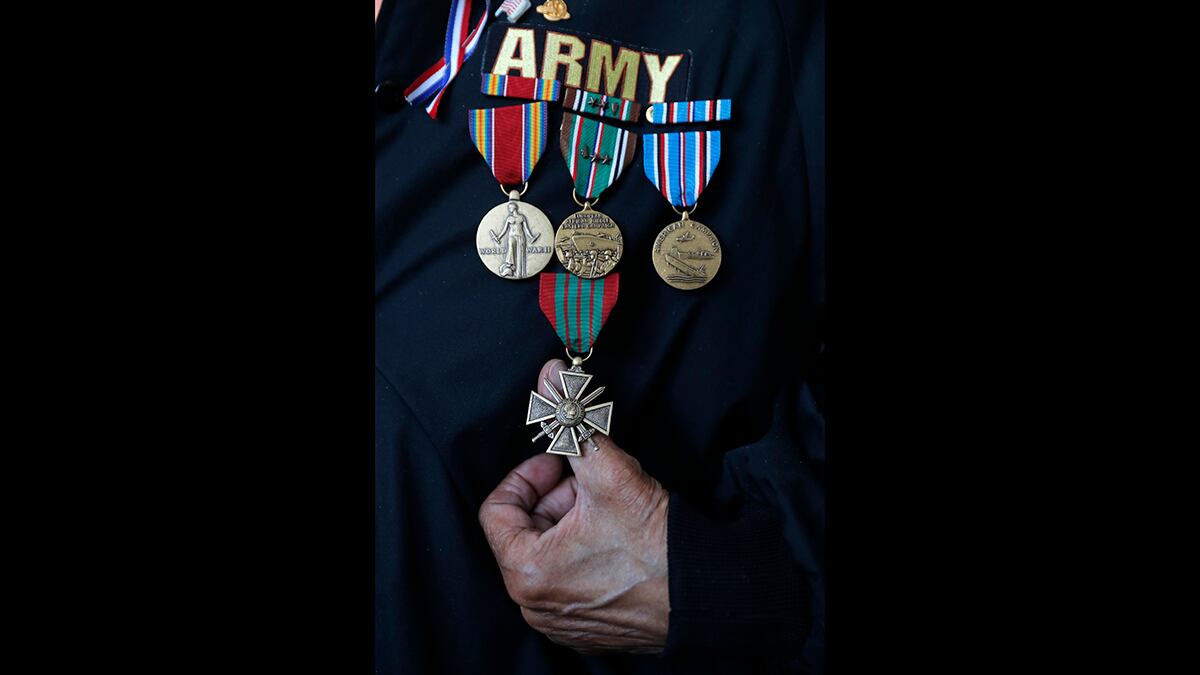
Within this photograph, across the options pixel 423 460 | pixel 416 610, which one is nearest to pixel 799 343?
pixel 423 460

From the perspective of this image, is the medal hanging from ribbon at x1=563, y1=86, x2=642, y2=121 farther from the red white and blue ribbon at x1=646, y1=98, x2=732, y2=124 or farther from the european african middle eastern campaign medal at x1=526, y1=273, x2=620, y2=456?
the european african middle eastern campaign medal at x1=526, y1=273, x2=620, y2=456

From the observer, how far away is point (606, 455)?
4.81 ft

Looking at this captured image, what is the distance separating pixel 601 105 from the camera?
160cm

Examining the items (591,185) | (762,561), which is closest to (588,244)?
(591,185)

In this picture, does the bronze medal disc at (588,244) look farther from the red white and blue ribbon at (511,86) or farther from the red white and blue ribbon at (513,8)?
the red white and blue ribbon at (513,8)

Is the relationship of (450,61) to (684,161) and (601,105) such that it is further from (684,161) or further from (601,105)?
(684,161)

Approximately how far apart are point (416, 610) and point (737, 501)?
0.71 meters

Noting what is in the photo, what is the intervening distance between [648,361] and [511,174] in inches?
19.0

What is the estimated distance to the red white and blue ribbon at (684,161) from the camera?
1.59m

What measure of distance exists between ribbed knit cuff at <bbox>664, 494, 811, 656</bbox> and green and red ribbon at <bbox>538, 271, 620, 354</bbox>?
370 millimetres

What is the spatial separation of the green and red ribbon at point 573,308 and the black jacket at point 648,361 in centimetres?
7

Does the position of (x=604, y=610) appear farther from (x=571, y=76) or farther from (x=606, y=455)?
(x=571, y=76)

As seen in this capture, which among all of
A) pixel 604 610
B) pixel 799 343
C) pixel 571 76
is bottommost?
pixel 604 610

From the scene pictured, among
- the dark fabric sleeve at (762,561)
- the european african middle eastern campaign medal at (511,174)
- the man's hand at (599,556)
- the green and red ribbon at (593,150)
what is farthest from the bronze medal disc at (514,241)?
the dark fabric sleeve at (762,561)
